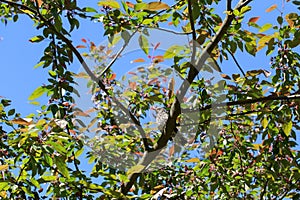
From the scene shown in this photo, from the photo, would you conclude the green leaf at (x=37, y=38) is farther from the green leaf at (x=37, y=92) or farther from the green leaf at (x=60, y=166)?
the green leaf at (x=60, y=166)

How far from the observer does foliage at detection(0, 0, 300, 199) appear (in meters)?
1.93

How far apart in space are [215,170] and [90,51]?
101cm

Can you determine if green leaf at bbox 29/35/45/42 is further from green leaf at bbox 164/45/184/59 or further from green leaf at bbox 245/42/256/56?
green leaf at bbox 245/42/256/56

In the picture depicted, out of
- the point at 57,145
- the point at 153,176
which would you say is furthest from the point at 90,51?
the point at 57,145

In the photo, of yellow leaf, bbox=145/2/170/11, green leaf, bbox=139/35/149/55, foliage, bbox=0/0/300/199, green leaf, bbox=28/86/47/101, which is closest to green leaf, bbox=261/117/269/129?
foliage, bbox=0/0/300/199

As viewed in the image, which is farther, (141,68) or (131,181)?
(141,68)

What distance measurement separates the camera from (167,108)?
7.27 ft

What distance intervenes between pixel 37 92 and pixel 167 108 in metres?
0.68

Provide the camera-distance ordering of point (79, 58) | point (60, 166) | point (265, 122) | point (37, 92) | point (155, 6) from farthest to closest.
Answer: point (265, 122)
point (79, 58)
point (37, 92)
point (155, 6)
point (60, 166)

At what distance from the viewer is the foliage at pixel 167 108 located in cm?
193

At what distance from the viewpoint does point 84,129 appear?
87.4 inches

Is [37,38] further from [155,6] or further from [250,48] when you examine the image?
[250,48]

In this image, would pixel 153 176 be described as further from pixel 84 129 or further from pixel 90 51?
pixel 90 51

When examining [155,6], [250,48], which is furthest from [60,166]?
[250,48]
